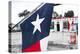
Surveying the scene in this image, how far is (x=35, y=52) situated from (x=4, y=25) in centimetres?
53

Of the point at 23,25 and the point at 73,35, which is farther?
the point at 73,35

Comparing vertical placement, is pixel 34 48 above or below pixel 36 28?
below

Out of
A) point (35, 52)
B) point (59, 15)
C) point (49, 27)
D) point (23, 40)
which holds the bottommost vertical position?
point (35, 52)

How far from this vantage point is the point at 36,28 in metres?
2.32

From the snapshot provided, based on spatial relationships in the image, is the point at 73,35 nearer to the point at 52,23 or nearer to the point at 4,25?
the point at 52,23

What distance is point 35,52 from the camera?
7.57 feet

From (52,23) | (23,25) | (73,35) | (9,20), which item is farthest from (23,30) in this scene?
(73,35)

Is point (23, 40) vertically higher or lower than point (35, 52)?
higher

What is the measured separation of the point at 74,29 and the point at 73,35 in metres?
0.09

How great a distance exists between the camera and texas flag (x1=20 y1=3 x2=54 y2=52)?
2283 millimetres

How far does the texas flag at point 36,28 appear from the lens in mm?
2283

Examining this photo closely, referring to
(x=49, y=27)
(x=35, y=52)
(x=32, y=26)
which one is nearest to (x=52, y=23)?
(x=49, y=27)

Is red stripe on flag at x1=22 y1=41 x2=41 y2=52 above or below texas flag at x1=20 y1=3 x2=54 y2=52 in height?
below

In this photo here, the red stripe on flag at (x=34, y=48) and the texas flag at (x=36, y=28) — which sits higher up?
the texas flag at (x=36, y=28)
